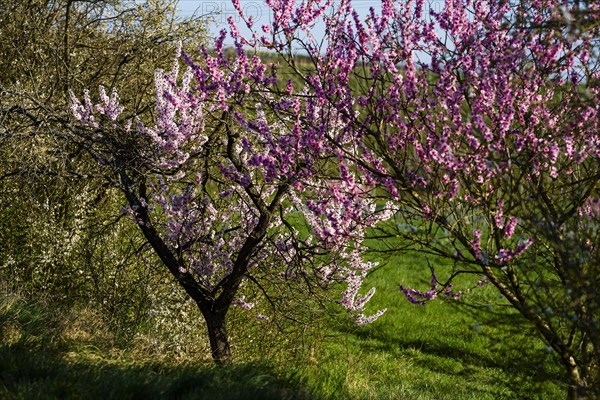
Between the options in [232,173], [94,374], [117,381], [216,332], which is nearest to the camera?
[117,381]

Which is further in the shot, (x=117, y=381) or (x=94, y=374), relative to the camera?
(x=94, y=374)

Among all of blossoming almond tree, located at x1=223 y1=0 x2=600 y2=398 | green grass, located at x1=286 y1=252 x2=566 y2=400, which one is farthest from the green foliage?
blossoming almond tree, located at x1=223 y1=0 x2=600 y2=398

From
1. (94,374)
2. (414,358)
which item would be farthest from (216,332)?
(414,358)

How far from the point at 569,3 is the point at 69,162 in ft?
21.0

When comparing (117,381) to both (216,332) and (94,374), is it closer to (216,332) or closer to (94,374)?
(94,374)

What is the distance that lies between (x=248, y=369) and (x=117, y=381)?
140 centimetres

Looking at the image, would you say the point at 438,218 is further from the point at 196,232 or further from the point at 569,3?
the point at 196,232

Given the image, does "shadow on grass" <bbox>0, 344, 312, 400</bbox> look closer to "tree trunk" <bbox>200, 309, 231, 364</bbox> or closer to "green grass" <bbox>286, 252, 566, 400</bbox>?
"green grass" <bbox>286, 252, 566, 400</bbox>

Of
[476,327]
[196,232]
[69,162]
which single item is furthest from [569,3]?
[69,162]

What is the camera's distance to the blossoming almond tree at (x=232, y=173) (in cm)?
611

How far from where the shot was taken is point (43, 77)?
979 centimetres

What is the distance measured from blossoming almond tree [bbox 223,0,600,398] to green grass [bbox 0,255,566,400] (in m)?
0.41

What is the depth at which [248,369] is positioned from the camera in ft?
20.1

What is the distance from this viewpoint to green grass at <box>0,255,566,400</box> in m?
4.86
